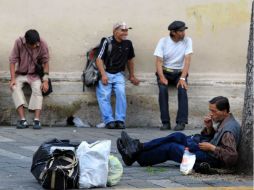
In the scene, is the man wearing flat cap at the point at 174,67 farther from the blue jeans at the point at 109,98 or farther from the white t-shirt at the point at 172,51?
the blue jeans at the point at 109,98

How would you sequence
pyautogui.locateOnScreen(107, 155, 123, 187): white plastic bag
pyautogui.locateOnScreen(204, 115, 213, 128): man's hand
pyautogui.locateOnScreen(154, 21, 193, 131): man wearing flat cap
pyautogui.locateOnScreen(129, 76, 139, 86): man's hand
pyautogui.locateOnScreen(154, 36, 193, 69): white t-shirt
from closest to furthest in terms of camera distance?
1. pyautogui.locateOnScreen(107, 155, 123, 187): white plastic bag
2. pyautogui.locateOnScreen(204, 115, 213, 128): man's hand
3. pyautogui.locateOnScreen(154, 21, 193, 131): man wearing flat cap
4. pyautogui.locateOnScreen(154, 36, 193, 69): white t-shirt
5. pyautogui.locateOnScreen(129, 76, 139, 86): man's hand

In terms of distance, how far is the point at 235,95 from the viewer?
11.4 metres

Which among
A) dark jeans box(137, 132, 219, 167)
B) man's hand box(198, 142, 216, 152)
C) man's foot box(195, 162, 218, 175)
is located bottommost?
man's foot box(195, 162, 218, 175)

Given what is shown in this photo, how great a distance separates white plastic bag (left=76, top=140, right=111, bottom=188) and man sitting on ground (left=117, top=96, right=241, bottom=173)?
3.41ft

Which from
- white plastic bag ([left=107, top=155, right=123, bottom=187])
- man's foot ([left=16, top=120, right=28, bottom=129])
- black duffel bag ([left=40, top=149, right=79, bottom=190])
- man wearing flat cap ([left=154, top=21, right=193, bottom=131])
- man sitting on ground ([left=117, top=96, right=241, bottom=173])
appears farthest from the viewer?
man wearing flat cap ([left=154, top=21, right=193, bottom=131])

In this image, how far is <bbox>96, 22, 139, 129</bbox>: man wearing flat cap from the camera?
427 inches

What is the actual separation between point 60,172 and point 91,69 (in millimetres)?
4955

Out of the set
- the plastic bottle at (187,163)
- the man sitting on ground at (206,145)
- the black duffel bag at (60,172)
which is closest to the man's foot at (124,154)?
the man sitting on ground at (206,145)

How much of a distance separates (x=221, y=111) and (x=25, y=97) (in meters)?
4.45

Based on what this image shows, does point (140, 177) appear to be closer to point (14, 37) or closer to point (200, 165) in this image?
point (200, 165)

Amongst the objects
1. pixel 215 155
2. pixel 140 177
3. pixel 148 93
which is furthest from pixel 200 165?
pixel 148 93

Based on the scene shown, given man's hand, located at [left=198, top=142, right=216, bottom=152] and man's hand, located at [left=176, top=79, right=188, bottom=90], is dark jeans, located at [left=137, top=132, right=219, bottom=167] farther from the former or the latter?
man's hand, located at [left=176, top=79, right=188, bottom=90]

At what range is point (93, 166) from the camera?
634 cm

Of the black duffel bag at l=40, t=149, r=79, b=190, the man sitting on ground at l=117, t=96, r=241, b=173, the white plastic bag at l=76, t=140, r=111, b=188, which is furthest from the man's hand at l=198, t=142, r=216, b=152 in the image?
the black duffel bag at l=40, t=149, r=79, b=190
